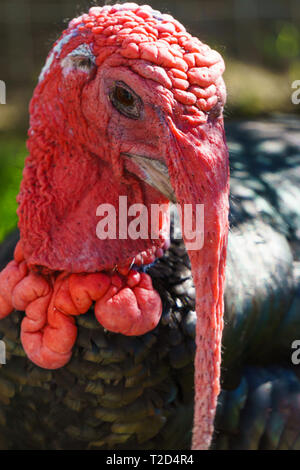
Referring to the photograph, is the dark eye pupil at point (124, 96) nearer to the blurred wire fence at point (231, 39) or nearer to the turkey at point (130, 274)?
the turkey at point (130, 274)

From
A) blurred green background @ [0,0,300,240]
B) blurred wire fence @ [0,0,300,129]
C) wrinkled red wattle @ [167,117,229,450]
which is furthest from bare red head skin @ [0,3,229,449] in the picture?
blurred wire fence @ [0,0,300,129]

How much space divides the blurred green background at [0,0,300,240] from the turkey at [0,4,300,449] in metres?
3.45

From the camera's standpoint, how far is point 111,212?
1680 millimetres

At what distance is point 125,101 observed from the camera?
1.49 meters

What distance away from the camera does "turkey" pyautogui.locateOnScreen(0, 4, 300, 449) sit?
1414 mm

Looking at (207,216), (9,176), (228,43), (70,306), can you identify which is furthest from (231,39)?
(207,216)

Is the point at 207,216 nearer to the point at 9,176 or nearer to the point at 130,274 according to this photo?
the point at 130,274

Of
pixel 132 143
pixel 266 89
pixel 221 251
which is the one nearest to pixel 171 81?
pixel 132 143

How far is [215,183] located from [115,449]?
0.91 metres

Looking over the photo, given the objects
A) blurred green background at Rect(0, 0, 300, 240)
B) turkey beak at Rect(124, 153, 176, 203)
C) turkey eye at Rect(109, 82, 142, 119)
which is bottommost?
turkey beak at Rect(124, 153, 176, 203)

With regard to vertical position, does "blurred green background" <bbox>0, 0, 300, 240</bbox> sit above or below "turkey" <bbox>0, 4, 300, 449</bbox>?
above

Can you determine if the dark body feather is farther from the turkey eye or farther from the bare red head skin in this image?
the turkey eye

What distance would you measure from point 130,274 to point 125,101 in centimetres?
49
